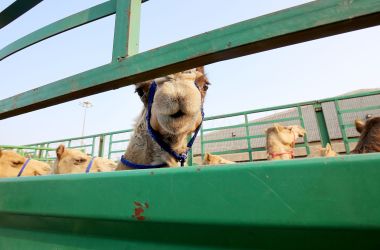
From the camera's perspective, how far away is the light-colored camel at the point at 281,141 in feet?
15.8

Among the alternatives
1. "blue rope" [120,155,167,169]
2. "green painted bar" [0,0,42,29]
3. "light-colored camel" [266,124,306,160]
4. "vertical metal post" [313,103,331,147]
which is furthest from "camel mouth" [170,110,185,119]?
"vertical metal post" [313,103,331,147]

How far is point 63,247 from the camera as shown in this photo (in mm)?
737

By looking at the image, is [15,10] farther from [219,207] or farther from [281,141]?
[281,141]

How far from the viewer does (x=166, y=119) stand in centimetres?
168

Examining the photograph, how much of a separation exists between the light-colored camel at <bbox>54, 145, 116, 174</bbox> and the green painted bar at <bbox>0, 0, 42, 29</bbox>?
102 inches

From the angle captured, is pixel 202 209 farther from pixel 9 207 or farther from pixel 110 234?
pixel 9 207

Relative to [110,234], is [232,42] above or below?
above

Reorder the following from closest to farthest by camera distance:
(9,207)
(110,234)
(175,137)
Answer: (110,234)
(9,207)
(175,137)

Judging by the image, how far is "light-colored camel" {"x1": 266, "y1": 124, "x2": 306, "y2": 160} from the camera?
15.8ft

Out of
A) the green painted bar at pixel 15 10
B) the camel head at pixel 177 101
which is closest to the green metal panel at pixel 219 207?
the camel head at pixel 177 101

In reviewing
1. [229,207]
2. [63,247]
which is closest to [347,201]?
[229,207]

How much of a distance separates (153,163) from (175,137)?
10.7 inches

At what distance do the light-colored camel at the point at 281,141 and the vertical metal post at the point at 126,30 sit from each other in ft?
14.0

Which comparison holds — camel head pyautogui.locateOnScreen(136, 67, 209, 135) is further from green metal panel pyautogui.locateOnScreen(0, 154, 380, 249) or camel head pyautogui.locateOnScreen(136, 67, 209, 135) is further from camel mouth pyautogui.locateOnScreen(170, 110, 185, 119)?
green metal panel pyautogui.locateOnScreen(0, 154, 380, 249)
